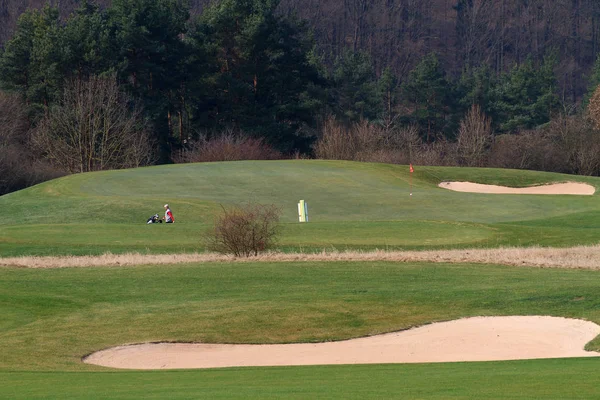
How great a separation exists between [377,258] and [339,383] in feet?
54.7

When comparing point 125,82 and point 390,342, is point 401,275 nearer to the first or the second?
point 390,342

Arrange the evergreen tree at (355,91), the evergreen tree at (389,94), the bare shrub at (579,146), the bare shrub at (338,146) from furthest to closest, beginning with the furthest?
the evergreen tree at (389,94) < the evergreen tree at (355,91) < the bare shrub at (338,146) < the bare shrub at (579,146)

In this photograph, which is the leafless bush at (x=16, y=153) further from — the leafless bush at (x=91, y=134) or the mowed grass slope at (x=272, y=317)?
the mowed grass slope at (x=272, y=317)

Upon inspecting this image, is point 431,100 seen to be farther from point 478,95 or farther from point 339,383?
point 339,383

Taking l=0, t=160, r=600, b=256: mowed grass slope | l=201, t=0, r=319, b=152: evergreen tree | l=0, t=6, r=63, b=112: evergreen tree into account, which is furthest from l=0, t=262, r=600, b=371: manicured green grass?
l=201, t=0, r=319, b=152: evergreen tree

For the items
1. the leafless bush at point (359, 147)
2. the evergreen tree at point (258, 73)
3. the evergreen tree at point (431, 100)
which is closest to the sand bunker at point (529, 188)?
the leafless bush at point (359, 147)

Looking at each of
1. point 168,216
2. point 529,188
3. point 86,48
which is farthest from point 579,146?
point 168,216

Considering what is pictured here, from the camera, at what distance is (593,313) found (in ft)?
60.4

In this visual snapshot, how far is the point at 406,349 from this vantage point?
16875mm

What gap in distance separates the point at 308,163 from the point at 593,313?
34482 millimetres

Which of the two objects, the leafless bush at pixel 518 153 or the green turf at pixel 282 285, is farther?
the leafless bush at pixel 518 153

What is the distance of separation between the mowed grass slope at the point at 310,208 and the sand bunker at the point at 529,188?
46 cm

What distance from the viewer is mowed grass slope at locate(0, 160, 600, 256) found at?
3275cm

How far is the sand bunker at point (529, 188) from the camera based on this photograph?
51.0 m
